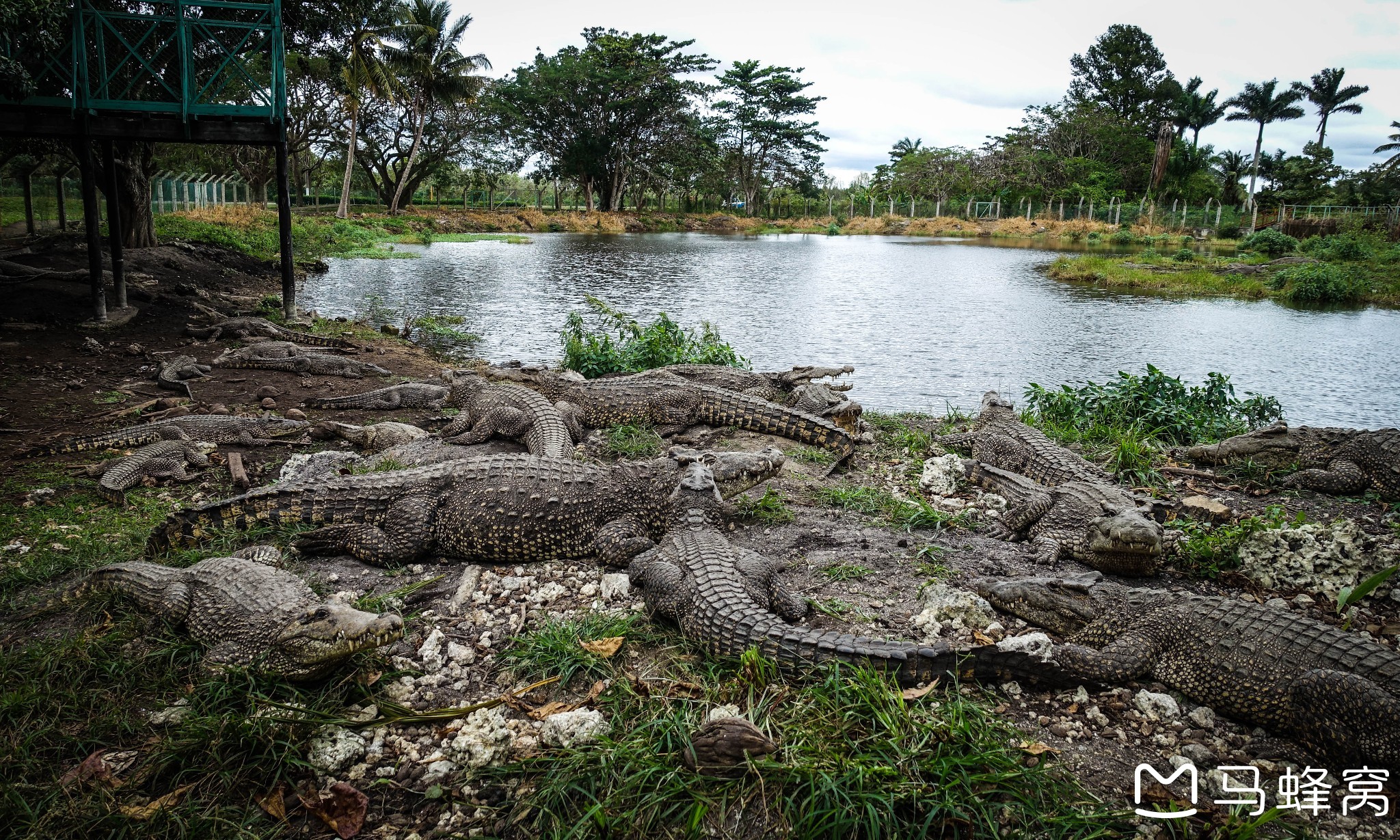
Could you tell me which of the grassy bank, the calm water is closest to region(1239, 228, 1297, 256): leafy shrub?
the grassy bank

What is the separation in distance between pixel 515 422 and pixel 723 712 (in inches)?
182

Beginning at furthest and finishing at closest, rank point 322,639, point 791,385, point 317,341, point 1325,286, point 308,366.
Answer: point 1325,286, point 317,341, point 308,366, point 791,385, point 322,639

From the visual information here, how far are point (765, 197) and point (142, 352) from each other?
67929 mm

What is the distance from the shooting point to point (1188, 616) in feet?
11.7

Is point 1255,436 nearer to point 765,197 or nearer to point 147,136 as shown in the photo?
point 147,136

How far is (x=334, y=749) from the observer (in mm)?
3027

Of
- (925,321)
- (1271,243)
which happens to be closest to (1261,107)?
(1271,243)

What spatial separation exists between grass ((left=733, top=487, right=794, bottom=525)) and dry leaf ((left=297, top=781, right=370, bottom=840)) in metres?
3.27

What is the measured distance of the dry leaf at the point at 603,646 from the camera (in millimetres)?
3641

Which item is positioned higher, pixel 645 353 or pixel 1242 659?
pixel 645 353

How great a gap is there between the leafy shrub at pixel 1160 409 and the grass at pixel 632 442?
15.8 ft

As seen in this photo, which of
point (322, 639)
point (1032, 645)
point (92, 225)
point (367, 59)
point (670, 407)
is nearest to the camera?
point (322, 639)

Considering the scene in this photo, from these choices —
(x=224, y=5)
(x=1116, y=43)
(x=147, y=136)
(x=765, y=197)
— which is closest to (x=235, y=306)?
(x=147, y=136)

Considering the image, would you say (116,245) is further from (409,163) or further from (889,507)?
(409,163)
